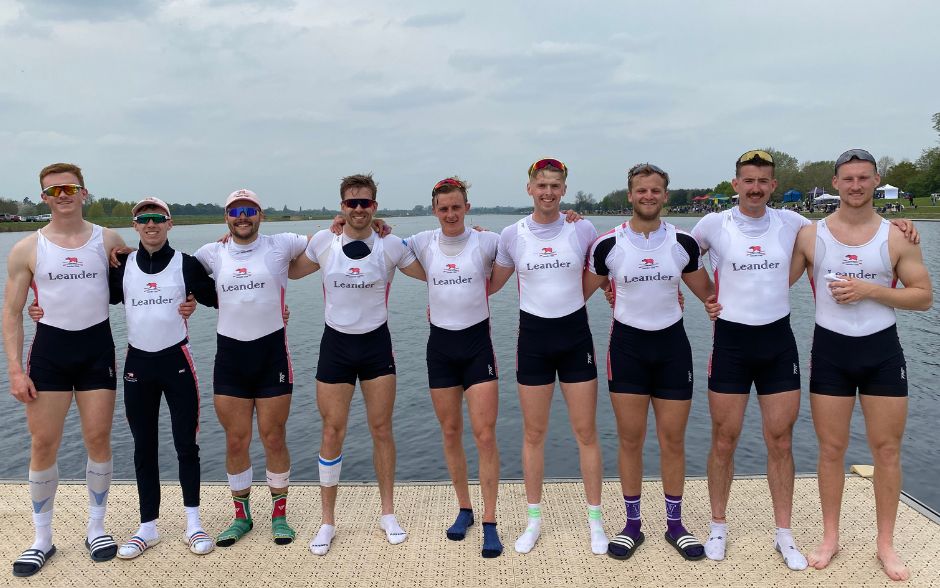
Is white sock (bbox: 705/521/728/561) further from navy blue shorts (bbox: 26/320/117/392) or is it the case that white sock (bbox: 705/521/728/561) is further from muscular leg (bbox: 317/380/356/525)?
navy blue shorts (bbox: 26/320/117/392)

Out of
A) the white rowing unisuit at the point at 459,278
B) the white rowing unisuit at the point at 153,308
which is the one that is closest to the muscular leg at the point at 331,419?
the white rowing unisuit at the point at 459,278

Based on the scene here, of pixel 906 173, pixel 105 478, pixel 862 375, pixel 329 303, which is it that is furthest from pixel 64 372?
pixel 906 173

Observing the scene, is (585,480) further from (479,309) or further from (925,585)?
(925,585)

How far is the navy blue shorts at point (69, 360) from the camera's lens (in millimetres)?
4566

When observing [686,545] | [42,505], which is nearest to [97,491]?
[42,505]

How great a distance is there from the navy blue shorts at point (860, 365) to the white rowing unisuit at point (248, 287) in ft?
13.2

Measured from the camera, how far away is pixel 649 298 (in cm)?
454

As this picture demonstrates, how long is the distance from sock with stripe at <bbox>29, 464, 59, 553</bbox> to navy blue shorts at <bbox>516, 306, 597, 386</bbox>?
373 centimetres

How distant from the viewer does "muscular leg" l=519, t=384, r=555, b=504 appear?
4.70 meters

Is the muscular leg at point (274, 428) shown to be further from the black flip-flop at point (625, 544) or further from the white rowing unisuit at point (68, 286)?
the black flip-flop at point (625, 544)

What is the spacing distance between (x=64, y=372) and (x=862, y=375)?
5846 millimetres

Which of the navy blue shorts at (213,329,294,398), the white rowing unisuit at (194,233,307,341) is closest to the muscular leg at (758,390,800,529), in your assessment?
the navy blue shorts at (213,329,294,398)

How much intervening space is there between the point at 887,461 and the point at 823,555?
2.66 ft

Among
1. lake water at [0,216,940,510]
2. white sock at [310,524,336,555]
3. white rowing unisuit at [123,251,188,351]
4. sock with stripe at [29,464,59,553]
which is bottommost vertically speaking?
lake water at [0,216,940,510]
